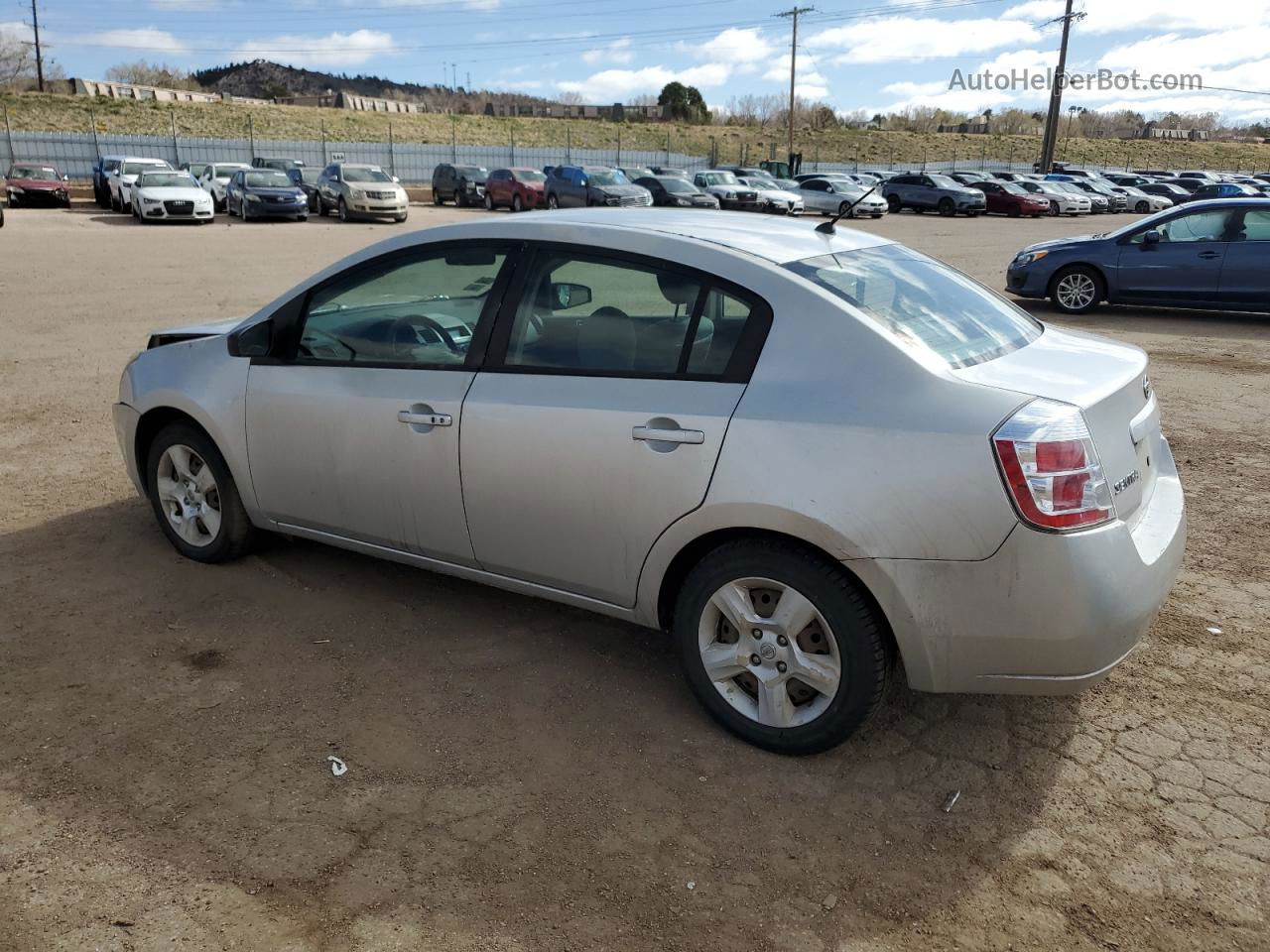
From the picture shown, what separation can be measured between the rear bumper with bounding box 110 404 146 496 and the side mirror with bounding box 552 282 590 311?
2383 mm

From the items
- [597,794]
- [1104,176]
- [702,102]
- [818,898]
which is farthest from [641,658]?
[702,102]

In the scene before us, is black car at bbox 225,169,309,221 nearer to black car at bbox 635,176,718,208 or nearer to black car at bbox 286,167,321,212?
black car at bbox 286,167,321,212

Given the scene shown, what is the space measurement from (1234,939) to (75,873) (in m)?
3.01

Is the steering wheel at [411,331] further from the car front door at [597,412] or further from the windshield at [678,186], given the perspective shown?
the windshield at [678,186]

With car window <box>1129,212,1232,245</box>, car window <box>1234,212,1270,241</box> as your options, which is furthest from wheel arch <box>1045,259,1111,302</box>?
car window <box>1234,212,1270,241</box>

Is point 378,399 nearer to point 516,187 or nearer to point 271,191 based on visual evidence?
point 271,191

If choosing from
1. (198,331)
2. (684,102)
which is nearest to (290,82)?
(684,102)

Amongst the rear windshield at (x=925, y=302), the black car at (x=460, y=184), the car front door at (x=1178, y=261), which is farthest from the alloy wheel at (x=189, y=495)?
the black car at (x=460, y=184)

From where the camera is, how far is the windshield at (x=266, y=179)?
97.2 feet

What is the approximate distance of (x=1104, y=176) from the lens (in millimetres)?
54469

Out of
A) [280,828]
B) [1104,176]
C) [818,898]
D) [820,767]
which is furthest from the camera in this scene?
[1104,176]

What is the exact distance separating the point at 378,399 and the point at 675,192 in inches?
1282

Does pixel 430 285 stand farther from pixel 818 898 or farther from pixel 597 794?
pixel 818 898

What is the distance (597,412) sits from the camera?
3418 millimetres
